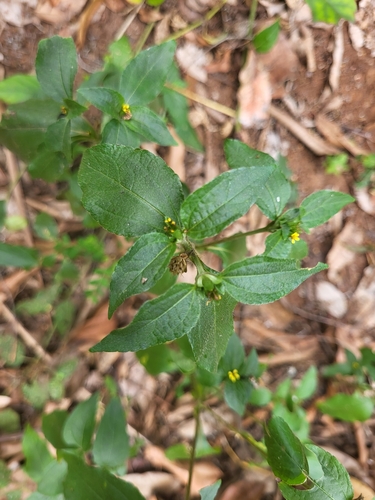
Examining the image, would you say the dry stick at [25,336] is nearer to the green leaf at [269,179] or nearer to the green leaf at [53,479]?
the green leaf at [53,479]

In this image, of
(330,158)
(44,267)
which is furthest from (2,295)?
(330,158)

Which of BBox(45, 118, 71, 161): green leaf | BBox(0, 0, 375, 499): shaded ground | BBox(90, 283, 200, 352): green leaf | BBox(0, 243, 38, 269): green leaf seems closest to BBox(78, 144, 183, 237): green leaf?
BBox(90, 283, 200, 352): green leaf

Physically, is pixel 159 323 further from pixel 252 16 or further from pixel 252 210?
pixel 252 16

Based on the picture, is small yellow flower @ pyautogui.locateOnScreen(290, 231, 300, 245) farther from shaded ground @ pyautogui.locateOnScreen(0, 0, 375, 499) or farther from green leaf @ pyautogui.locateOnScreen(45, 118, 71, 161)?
shaded ground @ pyautogui.locateOnScreen(0, 0, 375, 499)

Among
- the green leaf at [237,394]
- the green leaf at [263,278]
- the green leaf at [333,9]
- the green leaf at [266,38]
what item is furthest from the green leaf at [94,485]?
the green leaf at [266,38]

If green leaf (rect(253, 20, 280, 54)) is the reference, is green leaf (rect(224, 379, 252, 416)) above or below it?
below

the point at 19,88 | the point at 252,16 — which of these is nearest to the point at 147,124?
the point at 19,88
